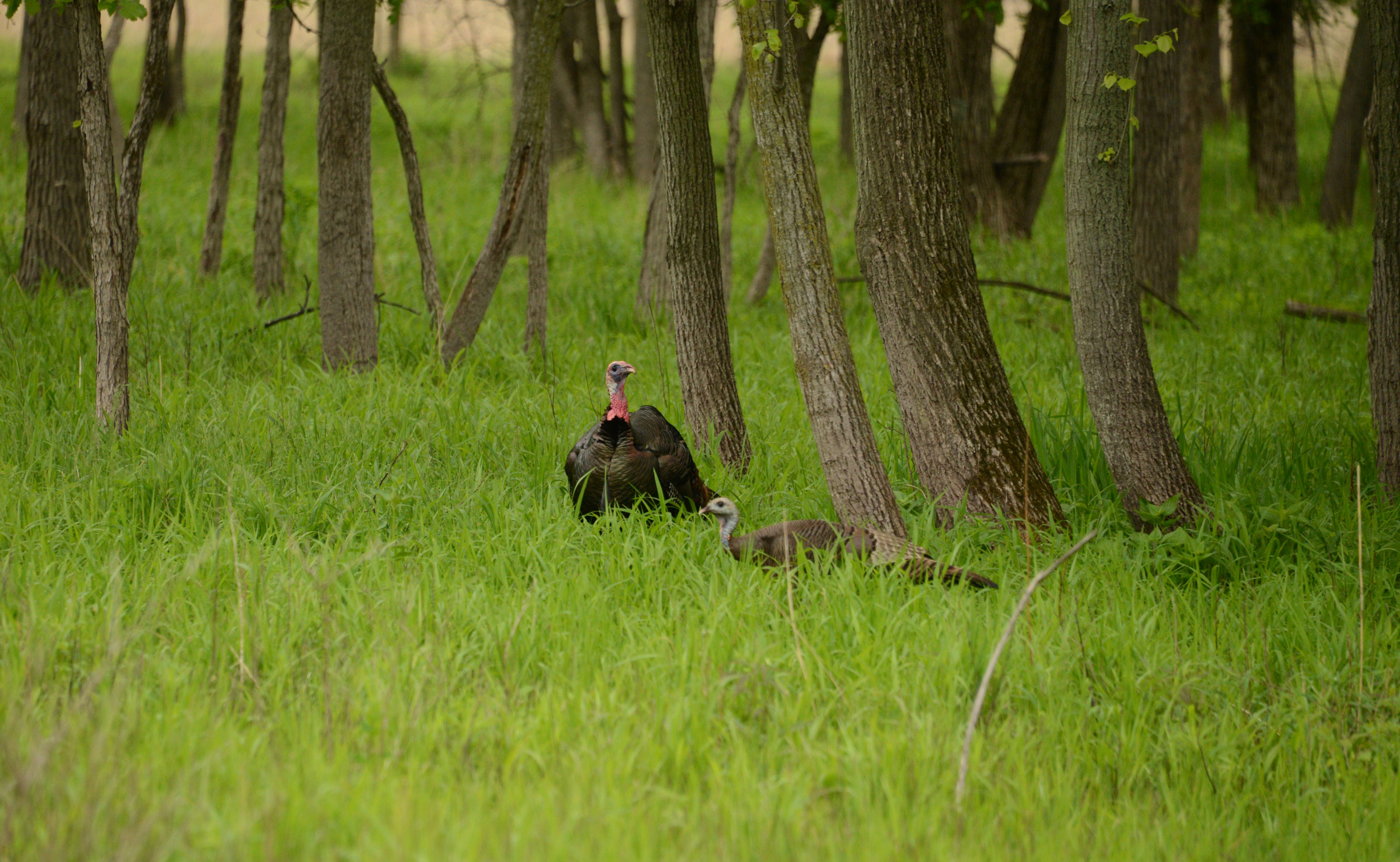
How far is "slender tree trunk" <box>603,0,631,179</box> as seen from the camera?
14102 mm

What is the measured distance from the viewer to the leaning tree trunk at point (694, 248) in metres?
4.96

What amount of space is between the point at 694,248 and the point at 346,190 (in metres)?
2.31

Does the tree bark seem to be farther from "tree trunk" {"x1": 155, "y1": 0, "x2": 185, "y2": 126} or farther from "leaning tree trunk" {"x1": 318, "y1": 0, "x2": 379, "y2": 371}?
"tree trunk" {"x1": 155, "y1": 0, "x2": 185, "y2": 126}

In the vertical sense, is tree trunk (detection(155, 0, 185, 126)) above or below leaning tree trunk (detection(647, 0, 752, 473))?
above

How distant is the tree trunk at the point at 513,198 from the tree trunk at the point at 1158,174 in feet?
16.8

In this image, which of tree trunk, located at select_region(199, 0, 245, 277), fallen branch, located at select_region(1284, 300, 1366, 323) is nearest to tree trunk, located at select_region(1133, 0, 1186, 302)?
fallen branch, located at select_region(1284, 300, 1366, 323)

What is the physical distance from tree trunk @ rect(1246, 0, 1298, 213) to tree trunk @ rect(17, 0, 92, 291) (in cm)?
1277

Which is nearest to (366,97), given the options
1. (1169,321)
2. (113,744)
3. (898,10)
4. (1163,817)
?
(898,10)

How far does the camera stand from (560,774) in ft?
8.65

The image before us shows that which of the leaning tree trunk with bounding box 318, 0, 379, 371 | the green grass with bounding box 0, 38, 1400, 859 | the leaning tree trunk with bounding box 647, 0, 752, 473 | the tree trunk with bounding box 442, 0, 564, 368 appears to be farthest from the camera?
the tree trunk with bounding box 442, 0, 564, 368

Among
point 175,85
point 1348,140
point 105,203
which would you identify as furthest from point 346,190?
point 1348,140

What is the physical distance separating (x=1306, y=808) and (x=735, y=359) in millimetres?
4670

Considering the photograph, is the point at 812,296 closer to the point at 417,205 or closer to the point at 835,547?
the point at 835,547

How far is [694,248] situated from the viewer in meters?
5.07
